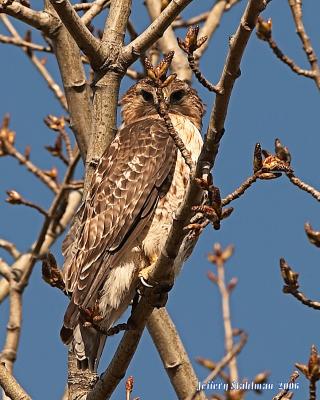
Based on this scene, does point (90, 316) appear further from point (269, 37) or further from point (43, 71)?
point (43, 71)

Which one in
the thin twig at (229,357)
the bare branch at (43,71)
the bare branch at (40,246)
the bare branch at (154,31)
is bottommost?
the thin twig at (229,357)

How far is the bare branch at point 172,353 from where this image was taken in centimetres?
574

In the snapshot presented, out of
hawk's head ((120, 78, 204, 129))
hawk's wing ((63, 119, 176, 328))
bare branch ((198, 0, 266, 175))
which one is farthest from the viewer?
hawk's head ((120, 78, 204, 129))

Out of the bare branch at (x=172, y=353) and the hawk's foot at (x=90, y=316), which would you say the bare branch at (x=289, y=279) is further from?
the bare branch at (x=172, y=353)

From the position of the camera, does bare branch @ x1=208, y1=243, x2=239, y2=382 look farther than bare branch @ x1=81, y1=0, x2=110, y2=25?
No

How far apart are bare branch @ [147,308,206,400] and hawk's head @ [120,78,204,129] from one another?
5.13 feet

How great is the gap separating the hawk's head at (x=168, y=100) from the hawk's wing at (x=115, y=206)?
3.00ft

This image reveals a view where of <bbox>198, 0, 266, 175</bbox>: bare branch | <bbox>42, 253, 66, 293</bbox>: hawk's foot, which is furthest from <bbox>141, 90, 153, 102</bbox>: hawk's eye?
<bbox>198, 0, 266, 175</bbox>: bare branch

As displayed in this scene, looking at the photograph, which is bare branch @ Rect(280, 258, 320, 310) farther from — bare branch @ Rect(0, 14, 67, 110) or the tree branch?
bare branch @ Rect(0, 14, 67, 110)

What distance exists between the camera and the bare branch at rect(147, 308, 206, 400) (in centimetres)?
574

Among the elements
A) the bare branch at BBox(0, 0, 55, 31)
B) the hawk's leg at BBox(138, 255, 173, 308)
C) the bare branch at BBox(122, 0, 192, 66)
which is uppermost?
the bare branch at BBox(0, 0, 55, 31)

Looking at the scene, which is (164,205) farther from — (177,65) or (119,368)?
(177,65)

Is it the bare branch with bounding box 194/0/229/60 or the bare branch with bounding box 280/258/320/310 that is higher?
the bare branch with bounding box 194/0/229/60

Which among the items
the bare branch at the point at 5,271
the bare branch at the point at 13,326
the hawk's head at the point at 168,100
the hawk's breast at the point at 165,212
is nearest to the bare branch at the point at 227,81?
the hawk's breast at the point at 165,212
